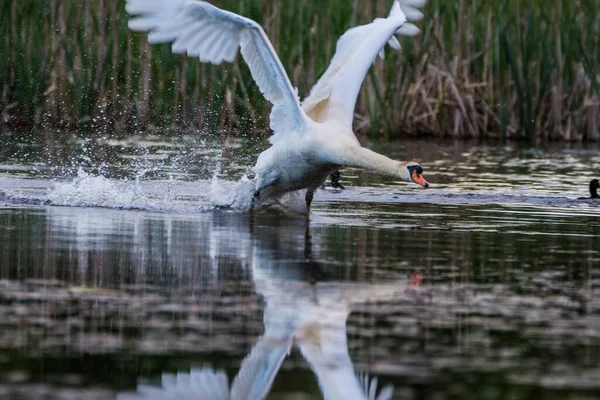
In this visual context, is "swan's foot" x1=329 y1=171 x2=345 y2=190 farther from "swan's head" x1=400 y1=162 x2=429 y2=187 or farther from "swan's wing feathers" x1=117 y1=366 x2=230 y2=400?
"swan's wing feathers" x1=117 y1=366 x2=230 y2=400

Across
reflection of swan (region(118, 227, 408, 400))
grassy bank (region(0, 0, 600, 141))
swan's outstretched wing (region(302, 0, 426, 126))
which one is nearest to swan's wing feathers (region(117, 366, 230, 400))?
reflection of swan (region(118, 227, 408, 400))

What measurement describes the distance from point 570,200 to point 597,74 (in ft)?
24.2

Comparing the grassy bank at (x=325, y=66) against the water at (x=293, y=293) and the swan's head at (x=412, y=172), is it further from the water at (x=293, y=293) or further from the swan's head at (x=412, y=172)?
the swan's head at (x=412, y=172)

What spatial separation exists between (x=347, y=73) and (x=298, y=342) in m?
6.43

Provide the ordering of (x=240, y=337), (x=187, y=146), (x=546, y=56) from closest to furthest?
(x=240, y=337), (x=187, y=146), (x=546, y=56)

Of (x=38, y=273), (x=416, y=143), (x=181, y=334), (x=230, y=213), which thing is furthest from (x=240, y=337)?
(x=416, y=143)

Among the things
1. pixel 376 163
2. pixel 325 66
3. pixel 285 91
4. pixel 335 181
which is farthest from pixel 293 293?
pixel 325 66

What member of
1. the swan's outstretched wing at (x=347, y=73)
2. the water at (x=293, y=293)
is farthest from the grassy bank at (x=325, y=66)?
the swan's outstretched wing at (x=347, y=73)

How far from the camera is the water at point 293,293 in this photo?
4.66 meters

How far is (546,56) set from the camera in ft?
62.5

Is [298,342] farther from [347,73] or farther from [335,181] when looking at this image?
[335,181]

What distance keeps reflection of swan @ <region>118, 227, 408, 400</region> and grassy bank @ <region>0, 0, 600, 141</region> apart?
11.6 m

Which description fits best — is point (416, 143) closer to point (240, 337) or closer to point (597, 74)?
point (597, 74)

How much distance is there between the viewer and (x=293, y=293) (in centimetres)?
627
